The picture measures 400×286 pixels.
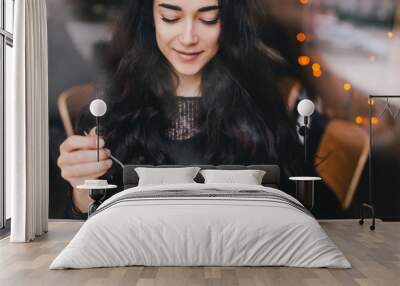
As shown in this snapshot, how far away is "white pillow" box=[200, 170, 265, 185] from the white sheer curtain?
196cm

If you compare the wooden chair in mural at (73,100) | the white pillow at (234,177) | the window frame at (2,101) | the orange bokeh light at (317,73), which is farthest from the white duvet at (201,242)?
the orange bokeh light at (317,73)

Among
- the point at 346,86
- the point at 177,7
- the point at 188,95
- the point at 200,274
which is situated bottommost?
the point at 200,274

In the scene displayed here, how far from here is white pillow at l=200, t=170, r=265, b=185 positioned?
6.92m

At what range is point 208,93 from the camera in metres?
7.66

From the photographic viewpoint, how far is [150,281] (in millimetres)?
4211

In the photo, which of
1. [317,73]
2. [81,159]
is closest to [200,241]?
[81,159]

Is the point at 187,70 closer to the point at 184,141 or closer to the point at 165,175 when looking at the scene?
the point at 184,141

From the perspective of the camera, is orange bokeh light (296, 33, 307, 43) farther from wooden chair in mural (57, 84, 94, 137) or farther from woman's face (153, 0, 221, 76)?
wooden chair in mural (57, 84, 94, 137)

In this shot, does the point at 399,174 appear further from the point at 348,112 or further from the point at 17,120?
the point at 17,120

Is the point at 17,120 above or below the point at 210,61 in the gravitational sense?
below

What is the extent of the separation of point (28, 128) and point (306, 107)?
3396mm

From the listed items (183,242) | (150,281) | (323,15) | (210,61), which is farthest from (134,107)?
(150,281)

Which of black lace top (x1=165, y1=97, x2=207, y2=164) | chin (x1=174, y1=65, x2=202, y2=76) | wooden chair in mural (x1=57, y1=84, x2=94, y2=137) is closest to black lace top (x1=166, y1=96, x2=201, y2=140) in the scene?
black lace top (x1=165, y1=97, x2=207, y2=164)

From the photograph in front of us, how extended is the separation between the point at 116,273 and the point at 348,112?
4422mm
